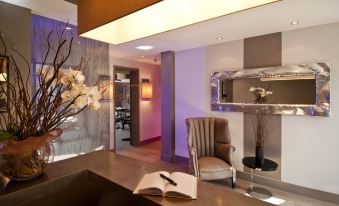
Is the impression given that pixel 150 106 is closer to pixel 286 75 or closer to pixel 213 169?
pixel 213 169

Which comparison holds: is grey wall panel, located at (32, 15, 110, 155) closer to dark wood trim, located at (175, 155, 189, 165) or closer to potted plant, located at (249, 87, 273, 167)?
dark wood trim, located at (175, 155, 189, 165)

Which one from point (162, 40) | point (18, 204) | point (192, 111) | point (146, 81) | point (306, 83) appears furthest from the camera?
point (146, 81)

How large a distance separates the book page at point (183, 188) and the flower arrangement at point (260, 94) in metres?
2.40

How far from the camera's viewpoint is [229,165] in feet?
9.07

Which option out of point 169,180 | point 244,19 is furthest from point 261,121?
point 169,180

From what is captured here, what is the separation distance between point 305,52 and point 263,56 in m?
0.53

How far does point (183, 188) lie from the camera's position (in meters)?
0.86

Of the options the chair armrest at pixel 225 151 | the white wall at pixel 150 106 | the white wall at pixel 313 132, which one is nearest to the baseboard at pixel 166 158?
the chair armrest at pixel 225 151

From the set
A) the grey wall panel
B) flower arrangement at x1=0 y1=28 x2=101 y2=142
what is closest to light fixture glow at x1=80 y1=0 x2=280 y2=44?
flower arrangement at x1=0 y1=28 x2=101 y2=142

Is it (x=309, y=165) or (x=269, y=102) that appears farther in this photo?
(x=269, y=102)

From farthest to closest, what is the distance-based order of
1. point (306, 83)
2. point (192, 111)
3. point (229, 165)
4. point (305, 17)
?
point (192, 111)
point (229, 165)
point (306, 83)
point (305, 17)

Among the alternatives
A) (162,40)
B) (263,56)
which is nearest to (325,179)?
(263,56)

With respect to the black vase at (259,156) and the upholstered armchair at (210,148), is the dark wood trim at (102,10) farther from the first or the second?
the black vase at (259,156)

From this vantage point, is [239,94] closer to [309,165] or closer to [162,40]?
[309,165]
